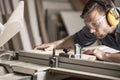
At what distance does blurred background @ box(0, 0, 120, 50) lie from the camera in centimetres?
279

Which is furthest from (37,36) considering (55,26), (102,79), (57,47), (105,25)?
(102,79)

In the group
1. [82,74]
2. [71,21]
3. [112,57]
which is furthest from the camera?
[71,21]

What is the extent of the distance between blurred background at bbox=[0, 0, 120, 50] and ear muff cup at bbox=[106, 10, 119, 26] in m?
1.32

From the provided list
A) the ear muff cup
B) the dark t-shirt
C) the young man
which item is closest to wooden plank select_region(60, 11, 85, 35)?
the dark t-shirt

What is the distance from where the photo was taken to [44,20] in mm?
3572

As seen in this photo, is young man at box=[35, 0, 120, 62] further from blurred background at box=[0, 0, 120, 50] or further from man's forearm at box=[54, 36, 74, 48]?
blurred background at box=[0, 0, 120, 50]

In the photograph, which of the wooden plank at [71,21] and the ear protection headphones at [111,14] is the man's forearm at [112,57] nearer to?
the ear protection headphones at [111,14]

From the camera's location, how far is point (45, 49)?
1668mm

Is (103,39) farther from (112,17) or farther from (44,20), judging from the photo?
(44,20)

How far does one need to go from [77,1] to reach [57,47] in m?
2.09

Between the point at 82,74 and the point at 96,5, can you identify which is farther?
the point at 96,5

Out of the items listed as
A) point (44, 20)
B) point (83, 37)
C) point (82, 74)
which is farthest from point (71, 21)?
point (82, 74)

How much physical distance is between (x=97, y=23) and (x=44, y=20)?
208 centimetres

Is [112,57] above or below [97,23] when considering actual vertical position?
below
